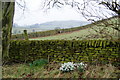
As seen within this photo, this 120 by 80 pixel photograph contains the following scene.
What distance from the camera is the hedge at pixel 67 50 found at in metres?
5.86

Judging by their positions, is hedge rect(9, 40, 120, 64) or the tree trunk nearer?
the tree trunk

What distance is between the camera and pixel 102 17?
4.38 m

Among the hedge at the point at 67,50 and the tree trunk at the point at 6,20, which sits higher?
the tree trunk at the point at 6,20

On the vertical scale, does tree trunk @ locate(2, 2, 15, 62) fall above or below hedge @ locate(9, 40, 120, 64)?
above

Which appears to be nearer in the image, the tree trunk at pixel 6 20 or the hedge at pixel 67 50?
the tree trunk at pixel 6 20

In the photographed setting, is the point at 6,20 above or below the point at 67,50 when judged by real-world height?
above

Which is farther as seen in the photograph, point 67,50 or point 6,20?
point 67,50

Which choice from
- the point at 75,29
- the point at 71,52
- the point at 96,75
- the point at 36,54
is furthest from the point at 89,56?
the point at 75,29

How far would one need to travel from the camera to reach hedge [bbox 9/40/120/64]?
5863mm

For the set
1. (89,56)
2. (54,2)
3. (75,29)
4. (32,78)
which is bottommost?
(32,78)

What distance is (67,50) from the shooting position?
6.48m

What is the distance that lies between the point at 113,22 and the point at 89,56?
89.7 inches

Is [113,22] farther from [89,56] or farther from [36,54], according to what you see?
[36,54]

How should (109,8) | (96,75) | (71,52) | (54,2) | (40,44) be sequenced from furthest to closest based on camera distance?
1. (54,2)
2. (40,44)
3. (71,52)
4. (96,75)
5. (109,8)
